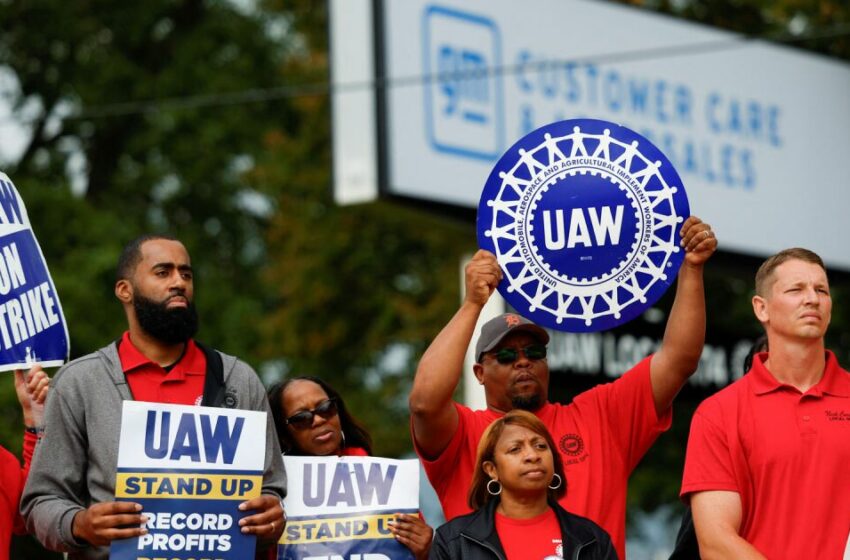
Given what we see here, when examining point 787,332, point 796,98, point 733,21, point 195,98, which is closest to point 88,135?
point 195,98

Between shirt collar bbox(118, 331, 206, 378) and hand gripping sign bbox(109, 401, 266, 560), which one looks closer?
hand gripping sign bbox(109, 401, 266, 560)

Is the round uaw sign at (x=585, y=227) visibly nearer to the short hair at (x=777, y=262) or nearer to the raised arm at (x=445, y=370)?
the raised arm at (x=445, y=370)

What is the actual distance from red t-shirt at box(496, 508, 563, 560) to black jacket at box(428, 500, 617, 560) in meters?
0.02

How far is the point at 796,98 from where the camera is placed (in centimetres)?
1655

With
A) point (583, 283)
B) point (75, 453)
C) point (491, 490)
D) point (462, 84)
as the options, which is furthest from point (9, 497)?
point (462, 84)

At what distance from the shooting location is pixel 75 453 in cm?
615

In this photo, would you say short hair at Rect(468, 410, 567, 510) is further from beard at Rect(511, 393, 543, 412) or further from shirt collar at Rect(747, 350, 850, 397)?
shirt collar at Rect(747, 350, 850, 397)

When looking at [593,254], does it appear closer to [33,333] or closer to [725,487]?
[725,487]

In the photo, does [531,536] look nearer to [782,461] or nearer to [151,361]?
[782,461]

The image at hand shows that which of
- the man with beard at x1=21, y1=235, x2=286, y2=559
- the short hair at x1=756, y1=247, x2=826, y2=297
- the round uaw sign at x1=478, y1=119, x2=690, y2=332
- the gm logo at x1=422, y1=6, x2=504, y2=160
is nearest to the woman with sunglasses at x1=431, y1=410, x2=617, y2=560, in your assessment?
the round uaw sign at x1=478, y1=119, x2=690, y2=332

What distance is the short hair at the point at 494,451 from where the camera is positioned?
6320mm

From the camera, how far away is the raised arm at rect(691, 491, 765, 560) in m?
5.75

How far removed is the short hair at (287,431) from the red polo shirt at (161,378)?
684 mm

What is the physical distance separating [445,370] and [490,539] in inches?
27.4
